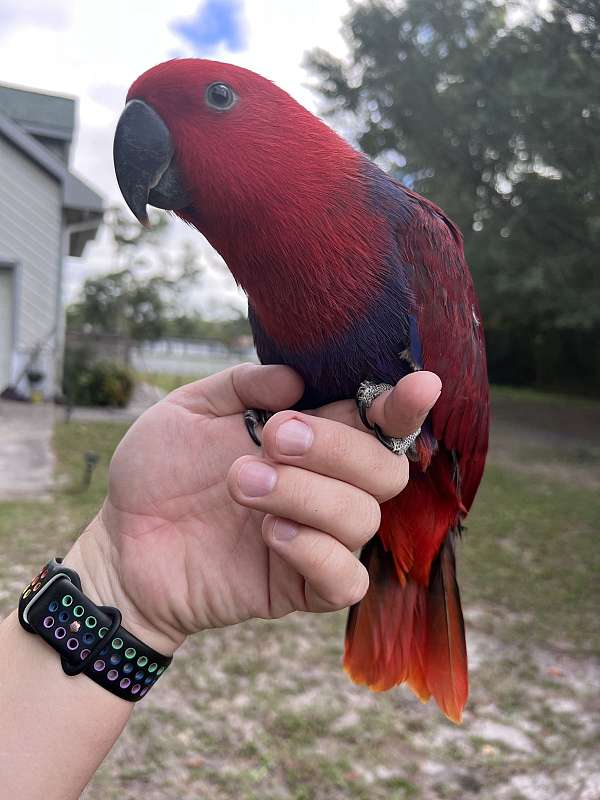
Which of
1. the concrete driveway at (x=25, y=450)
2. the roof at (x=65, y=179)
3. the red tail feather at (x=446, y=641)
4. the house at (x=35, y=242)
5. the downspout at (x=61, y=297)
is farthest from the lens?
the downspout at (x=61, y=297)

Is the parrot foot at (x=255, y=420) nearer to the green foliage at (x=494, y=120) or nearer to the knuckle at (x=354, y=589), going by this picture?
the knuckle at (x=354, y=589)

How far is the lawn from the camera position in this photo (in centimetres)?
238

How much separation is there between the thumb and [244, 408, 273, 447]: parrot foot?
37 cm

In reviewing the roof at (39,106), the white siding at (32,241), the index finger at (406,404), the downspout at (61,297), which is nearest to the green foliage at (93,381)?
the downspout at (61,297)

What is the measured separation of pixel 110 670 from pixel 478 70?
766cm

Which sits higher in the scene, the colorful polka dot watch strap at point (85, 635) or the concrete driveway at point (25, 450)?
the colorful polka dot watch strap at point (85, 635)

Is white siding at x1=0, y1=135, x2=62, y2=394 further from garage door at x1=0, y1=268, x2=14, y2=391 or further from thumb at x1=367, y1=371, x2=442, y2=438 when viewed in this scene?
thumb at x1=367, y1=371, x2=442, y2=438

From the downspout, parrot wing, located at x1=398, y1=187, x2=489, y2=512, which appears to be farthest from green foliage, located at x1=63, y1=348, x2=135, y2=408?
parrot wing, located at x1=398, y1=187, x2=489, y2=512

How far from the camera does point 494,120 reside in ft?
22.5

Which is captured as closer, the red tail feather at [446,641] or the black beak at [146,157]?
the black beak at [146,157]

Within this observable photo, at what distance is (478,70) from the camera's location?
7.14 metres

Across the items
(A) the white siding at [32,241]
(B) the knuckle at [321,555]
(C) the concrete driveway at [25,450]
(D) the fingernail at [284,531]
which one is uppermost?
(A) the white siding at [32,241]

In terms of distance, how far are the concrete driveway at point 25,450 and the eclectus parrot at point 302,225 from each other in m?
4.66

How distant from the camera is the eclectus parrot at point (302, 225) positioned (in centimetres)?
116
